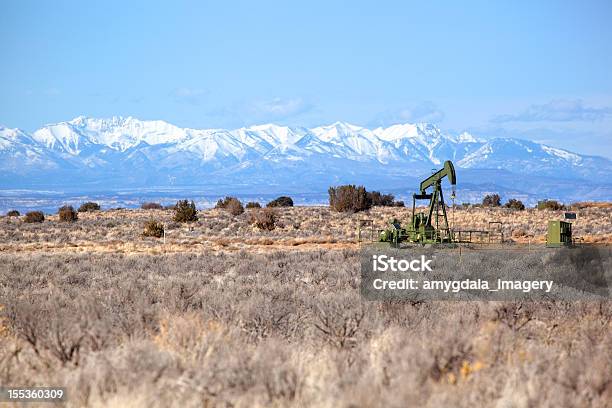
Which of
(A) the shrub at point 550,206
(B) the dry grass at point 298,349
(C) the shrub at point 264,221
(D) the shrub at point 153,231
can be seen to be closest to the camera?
(B) the dry grass at point 298,349

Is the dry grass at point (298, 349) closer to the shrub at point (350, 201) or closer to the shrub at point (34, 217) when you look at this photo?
the shrub at point (34, 217)

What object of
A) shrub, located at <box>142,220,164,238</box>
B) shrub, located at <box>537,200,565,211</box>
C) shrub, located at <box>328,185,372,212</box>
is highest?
shrub, located at <box>328,185,372,212</box>

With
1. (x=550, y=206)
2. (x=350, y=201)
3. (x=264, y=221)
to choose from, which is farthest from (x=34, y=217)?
(x=550, y=206)

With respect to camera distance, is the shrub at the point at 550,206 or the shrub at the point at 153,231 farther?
the shrub at the point at 550,206

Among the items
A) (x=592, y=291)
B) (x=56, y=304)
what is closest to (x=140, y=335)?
(x=56, y=304)

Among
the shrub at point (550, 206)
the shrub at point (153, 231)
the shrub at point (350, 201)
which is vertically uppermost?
the shrub at point (350, 201)

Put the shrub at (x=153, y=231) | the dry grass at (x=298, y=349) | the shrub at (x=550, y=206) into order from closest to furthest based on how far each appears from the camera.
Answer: the dry grass at (x=298, y=349)
the shrub at (x=153, y=231)
the shrub at (x=550, y=206)

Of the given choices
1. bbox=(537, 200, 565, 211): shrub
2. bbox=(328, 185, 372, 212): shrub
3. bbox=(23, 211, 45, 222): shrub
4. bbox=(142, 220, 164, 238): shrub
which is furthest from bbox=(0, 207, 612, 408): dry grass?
bbox=(537, 200, 565, 211): shrub

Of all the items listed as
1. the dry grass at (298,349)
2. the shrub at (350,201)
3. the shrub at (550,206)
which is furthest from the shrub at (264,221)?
the dry grass at (298,349)

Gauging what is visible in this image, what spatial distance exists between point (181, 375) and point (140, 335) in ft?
8.37

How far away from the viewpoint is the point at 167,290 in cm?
1653

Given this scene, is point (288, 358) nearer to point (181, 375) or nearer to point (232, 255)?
point (181, 375)

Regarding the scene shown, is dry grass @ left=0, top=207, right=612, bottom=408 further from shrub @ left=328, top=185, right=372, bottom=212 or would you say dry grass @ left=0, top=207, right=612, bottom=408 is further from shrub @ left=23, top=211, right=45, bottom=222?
shrub @ left=328, top=185, right=372, bottom=212

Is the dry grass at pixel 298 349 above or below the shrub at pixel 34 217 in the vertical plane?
above
